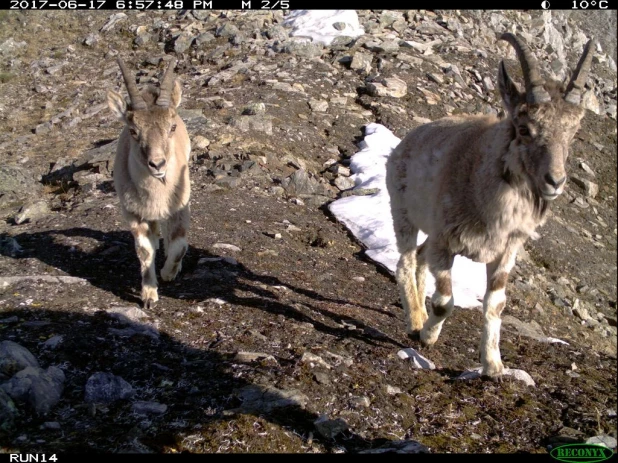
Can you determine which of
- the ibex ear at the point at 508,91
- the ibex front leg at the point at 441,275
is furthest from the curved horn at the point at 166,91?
the ibex ear at the point at 508,91

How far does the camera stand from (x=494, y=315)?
23.5 feet

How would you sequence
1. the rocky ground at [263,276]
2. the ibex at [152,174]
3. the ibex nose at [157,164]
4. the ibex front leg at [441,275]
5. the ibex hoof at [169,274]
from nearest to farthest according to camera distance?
1. the rocky ground at [263,276]
2. the ibex front leg at [441,275]
3. the ibex nose at [157,164]
4. the ibex at [152,174]
5. the ibex hoof at [169,274]

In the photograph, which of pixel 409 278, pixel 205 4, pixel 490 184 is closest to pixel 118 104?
pixel 409 278

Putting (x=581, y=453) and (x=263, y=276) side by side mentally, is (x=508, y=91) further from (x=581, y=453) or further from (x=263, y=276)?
(x=263, y=276)

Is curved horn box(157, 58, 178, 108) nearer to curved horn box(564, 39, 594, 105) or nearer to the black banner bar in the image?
curved horn box(564, 39, 594, 105)

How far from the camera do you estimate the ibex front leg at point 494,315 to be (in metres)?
7.11

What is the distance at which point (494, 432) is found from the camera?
20.2 ft

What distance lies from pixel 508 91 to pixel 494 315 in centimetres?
250

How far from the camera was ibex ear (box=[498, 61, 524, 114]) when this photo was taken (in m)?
6.33

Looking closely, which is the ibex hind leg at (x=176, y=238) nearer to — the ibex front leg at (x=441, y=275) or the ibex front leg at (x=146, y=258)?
the ibex front leg at (x=146, y=258)

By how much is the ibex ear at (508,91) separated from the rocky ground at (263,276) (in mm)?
3075

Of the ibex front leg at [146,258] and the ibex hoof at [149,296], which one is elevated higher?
the ibex front leg at [146,258]

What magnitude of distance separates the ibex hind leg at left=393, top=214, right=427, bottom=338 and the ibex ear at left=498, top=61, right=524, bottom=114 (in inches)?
104

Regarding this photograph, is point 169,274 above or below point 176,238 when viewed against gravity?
below
